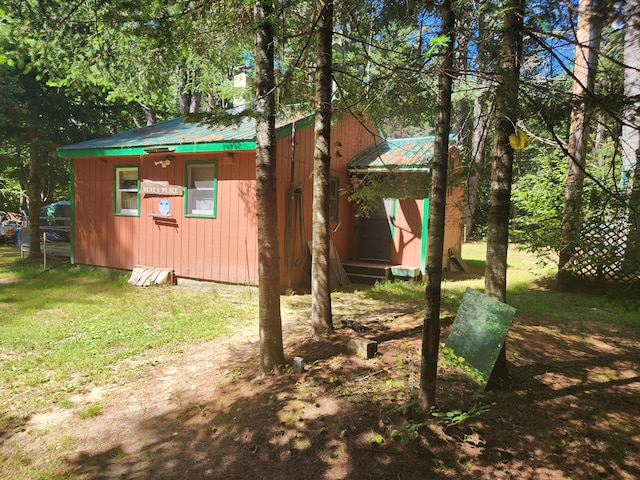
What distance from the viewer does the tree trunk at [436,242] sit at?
117 inches

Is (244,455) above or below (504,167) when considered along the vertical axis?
below

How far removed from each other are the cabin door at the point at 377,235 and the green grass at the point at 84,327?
14.3 feet

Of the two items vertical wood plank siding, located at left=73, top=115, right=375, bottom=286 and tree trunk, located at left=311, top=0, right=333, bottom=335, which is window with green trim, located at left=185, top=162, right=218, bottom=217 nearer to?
vertical wood plank siding, located at left=73, top=115, right=375, bottom=286

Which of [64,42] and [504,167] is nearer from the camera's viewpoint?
[504,167]

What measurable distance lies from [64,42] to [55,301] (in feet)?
14.9

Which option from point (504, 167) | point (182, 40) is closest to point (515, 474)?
point (504, 167)

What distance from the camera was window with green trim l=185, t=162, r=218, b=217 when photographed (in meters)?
8.63

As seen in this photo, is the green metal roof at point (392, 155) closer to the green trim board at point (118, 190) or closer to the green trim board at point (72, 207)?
the green trim board at point (118, 190)

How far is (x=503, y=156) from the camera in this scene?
3.49 metres

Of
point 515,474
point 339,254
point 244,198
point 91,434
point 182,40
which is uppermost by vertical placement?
point 182,40

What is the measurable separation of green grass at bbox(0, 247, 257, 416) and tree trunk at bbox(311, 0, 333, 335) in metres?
1.64

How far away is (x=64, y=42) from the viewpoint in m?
5.08

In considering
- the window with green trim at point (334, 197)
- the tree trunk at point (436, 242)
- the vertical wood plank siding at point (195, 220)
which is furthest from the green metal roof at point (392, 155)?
the tree trunk at point (436, 242)

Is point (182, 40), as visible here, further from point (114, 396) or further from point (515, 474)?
point (515, 474)
